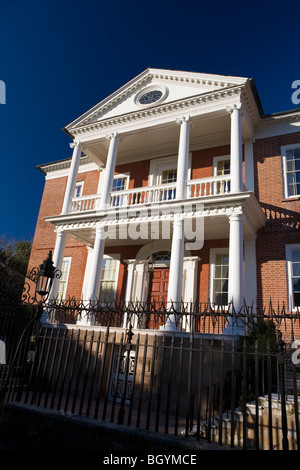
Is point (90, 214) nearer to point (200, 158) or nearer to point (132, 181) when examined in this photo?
point (132, 181)

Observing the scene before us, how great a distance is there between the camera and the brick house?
37.1ft

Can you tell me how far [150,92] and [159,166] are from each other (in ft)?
10.6

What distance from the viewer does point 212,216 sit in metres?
11.1

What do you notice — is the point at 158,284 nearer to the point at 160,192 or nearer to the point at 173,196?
the point at 173,196

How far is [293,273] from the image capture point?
1146cm

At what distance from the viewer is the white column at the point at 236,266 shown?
9.45 m

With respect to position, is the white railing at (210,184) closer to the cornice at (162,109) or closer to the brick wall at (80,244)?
the brick wall at (80,244)

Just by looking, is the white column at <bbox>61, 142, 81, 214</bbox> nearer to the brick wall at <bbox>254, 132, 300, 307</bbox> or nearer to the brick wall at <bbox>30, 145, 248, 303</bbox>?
the brick wall at <bbox>30, 145, 248, 303</bbox>

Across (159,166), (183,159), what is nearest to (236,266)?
(183,159)

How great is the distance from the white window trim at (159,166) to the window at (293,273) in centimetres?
627

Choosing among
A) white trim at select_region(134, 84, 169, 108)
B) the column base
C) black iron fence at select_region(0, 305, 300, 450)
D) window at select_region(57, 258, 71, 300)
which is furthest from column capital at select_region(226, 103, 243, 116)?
window at select_region(57, 258, 71, 300)

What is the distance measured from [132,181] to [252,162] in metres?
5.59

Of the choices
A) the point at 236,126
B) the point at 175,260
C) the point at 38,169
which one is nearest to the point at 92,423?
the point at 175,260

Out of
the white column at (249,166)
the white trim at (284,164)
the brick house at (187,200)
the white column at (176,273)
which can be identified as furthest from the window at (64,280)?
the white trim at (284,164)
